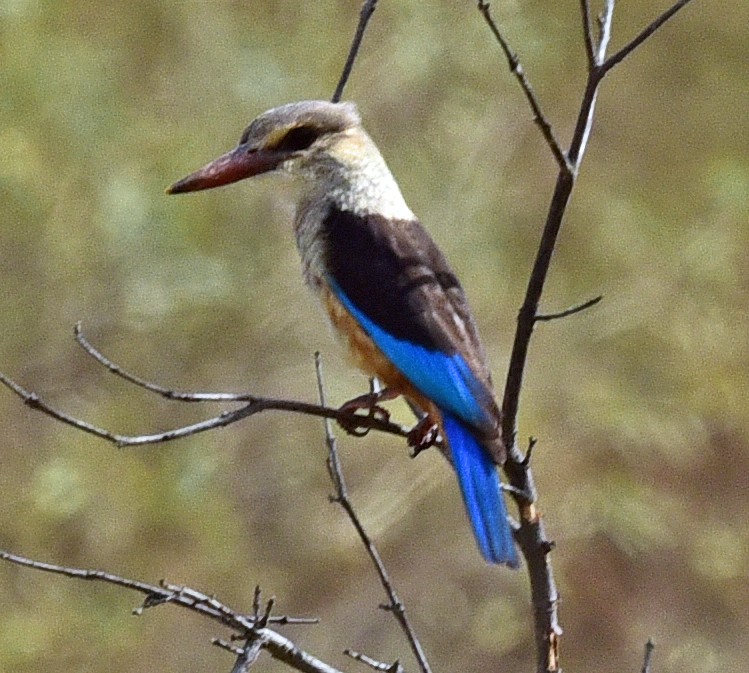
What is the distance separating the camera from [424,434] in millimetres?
2859

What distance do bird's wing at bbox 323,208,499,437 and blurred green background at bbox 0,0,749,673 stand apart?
2349mm

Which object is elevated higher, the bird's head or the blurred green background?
the blurred green background

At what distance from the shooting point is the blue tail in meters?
2.49


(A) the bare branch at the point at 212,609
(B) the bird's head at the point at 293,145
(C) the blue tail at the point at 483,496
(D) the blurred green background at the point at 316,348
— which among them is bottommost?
(A) the bare branch at the point at 212,609

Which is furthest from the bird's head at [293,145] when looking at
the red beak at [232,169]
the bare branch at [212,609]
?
the bare branch at [212,609]

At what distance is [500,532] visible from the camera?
2504 mm

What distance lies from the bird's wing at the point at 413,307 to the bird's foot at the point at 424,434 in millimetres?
116

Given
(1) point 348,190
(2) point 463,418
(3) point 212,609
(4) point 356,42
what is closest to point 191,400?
(3) point 212,609

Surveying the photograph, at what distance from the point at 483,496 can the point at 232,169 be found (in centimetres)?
90

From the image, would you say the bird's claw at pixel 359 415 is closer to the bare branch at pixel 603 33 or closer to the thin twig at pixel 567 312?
the thin twig at pixel 567 312

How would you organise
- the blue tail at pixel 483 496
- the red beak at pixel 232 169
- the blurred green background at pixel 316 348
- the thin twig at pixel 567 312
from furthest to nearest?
the blurred green background at pixel 316 348, the red beak at pixel 232 169, the blue tail at pixel 483 496, the thin twig at pixel 567 312

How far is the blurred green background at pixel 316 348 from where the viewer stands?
210 inches

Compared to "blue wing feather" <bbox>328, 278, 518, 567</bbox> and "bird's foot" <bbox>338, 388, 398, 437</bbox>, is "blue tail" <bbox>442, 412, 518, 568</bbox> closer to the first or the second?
"blue wing feather" <bbox>328, 278, 518, 567</bbox>

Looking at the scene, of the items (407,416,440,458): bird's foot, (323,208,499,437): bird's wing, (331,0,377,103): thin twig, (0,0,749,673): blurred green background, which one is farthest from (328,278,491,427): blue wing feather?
(0,0,749,673): blurred green background
